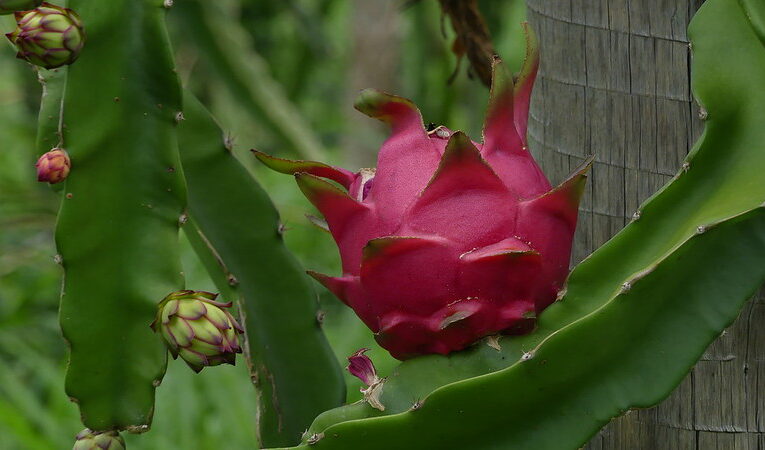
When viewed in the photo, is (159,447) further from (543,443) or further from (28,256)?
(543,443)

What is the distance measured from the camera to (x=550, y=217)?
1.04m

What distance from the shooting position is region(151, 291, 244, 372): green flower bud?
106 centimetres

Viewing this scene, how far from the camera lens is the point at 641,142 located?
1.20 metres

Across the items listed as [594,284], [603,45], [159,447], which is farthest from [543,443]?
[159,447]

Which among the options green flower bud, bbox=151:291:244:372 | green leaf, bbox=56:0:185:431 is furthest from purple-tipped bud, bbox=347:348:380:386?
green leaf, bbox=56:0:185:431

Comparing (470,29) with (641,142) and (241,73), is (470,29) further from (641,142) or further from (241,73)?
(241,73)

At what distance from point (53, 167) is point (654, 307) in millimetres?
685

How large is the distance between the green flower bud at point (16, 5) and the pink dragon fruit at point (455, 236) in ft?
1.12

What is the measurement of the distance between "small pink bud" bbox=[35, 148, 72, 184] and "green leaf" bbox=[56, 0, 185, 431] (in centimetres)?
2

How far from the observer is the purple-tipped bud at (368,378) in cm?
106

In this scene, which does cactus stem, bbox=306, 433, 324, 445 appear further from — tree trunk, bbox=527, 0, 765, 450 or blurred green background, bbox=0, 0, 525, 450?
blurred green background, bbox=0, 0, 525, 450

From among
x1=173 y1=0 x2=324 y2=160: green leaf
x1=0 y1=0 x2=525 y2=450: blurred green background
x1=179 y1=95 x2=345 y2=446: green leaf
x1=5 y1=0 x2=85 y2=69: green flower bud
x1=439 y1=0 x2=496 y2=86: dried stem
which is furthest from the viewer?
x1=173 y1=0 x2=324 y2=160: green leaf

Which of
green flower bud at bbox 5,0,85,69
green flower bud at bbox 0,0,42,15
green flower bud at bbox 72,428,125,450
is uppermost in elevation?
green flower bud at bbox 0,0,42,15

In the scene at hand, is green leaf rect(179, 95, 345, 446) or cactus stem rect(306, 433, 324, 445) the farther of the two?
green leaf rect(179, 95, 345, 446)
